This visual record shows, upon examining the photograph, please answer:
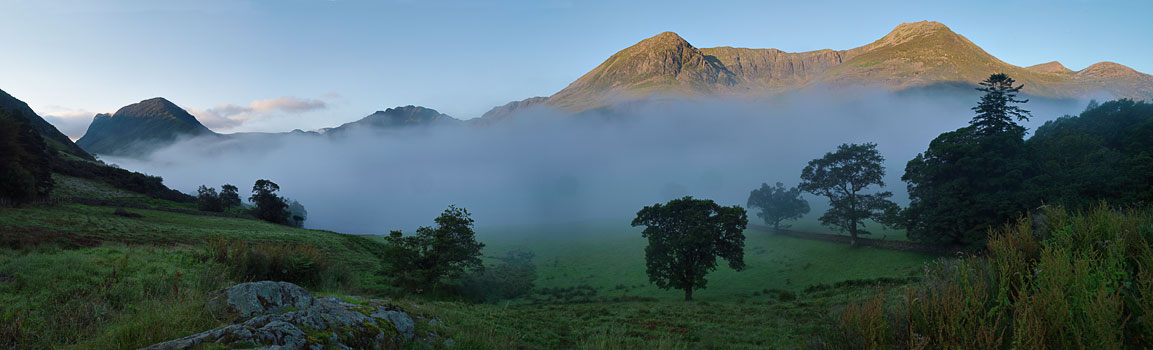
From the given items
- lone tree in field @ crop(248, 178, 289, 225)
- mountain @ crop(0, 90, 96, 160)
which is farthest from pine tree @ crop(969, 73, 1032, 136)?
mountain @ crop(0, 90, 96, 160)

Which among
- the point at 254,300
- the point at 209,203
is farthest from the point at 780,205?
the point at 209,203

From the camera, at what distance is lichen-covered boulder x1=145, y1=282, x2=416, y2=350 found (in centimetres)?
452

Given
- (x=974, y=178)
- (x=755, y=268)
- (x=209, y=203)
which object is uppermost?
(x=974, y=178)

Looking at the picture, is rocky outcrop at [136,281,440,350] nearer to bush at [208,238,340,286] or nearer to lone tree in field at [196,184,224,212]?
bush at [208,238,340,286]

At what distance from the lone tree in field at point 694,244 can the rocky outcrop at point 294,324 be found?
22788mm

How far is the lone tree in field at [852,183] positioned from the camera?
3719 cm

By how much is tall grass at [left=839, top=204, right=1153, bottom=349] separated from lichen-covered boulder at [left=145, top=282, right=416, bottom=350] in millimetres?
6948

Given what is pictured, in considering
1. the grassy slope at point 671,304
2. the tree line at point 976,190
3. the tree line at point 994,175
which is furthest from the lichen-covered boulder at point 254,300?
the tree line at point 994,175

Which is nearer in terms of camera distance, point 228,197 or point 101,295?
point 101,295

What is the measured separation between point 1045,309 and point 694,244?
24.7m

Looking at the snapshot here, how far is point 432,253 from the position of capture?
26.0 meters

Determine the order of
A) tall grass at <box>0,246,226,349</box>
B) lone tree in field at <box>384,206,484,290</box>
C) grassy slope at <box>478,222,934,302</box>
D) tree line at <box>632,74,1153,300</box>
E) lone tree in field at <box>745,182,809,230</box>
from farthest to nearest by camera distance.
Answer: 1. lone tree in field at <box>745,182,809,230</box>
2. grassy slope at <box>478,222,934,302</box>
3. tree line at <box>632,74,1153,300</box>
4. lone tree in field at <box>384,206,484,290</box>
5. tall grass at <box>0,246,226,349</box>

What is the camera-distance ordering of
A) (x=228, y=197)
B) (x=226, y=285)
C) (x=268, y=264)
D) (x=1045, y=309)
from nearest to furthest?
(x=1045, y=309)
(x=226, y=285)
(x=268, y=264)
(x=228, y=197)

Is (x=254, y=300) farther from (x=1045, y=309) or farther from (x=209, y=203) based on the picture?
(x=209, y=203)
